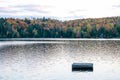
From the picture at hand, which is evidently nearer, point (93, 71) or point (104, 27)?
point (93, 71)

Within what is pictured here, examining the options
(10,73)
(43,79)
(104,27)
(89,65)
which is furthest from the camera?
(104,27)

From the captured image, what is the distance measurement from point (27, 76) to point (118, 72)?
518 inches

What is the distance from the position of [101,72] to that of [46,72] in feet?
26.2

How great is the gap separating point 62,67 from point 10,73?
10400mm

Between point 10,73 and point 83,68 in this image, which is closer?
point 10,73

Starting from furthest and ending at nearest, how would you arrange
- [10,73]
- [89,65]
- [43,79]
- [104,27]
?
[104,27], [89,65], [10,73], [43,79]

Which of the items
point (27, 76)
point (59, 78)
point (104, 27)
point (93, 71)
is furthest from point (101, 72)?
point (104, 27)

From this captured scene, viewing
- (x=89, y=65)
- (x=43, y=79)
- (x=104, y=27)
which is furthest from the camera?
(x=104, y=27)

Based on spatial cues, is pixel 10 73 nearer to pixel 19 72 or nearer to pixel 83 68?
pixel 19 72

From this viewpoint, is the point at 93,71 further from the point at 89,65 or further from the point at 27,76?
the point at 27,76

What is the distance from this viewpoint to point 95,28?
19700 centimetres

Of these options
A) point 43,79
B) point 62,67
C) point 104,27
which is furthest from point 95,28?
point 43,79

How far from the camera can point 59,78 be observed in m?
44.2

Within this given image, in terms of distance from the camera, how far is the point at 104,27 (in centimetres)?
19525
